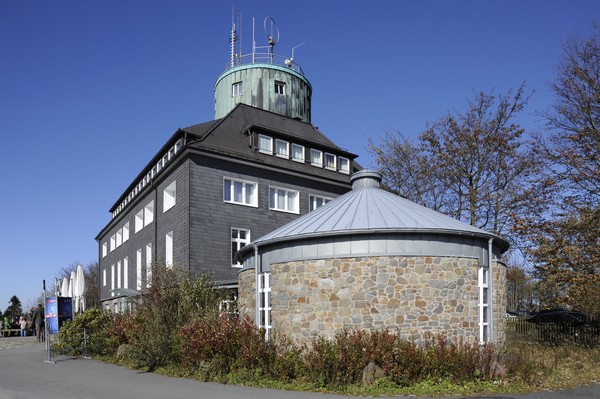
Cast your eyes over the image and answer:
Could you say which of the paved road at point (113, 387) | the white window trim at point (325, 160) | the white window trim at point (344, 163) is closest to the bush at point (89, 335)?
the paved road at point (113, 387)

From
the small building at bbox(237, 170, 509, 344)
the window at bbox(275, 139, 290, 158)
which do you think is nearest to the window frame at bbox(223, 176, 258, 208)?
the window at bbox(275, 139, 290, 158)

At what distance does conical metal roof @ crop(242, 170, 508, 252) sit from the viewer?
577 inches

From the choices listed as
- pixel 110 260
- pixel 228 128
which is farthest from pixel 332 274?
pixel 110 260

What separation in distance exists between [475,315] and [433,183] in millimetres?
19997

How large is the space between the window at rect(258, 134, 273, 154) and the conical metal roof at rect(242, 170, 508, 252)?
38.1ft

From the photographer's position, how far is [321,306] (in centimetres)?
1462

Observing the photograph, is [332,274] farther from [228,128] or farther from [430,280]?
[228,128]

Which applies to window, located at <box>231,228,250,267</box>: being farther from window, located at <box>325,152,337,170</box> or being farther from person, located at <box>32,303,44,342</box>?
person, located at <box>32,303,44,342</box>

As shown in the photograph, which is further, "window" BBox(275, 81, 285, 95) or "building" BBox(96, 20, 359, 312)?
"window" BBox(275, 81, 285, 95)

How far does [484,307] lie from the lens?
50.5 ft

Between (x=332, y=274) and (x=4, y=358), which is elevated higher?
(x=332, y=274)

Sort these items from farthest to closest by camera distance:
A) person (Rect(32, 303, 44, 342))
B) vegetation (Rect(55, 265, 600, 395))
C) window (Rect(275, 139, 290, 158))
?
window (Rect(275, 139, 290, 158)) < person (Rect(32, 303, 44, 342)) < vegetation (Rect(55, 265, 600, 395))

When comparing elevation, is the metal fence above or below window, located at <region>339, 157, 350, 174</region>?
below

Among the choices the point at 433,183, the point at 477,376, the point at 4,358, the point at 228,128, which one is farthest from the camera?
the point at 433,183
